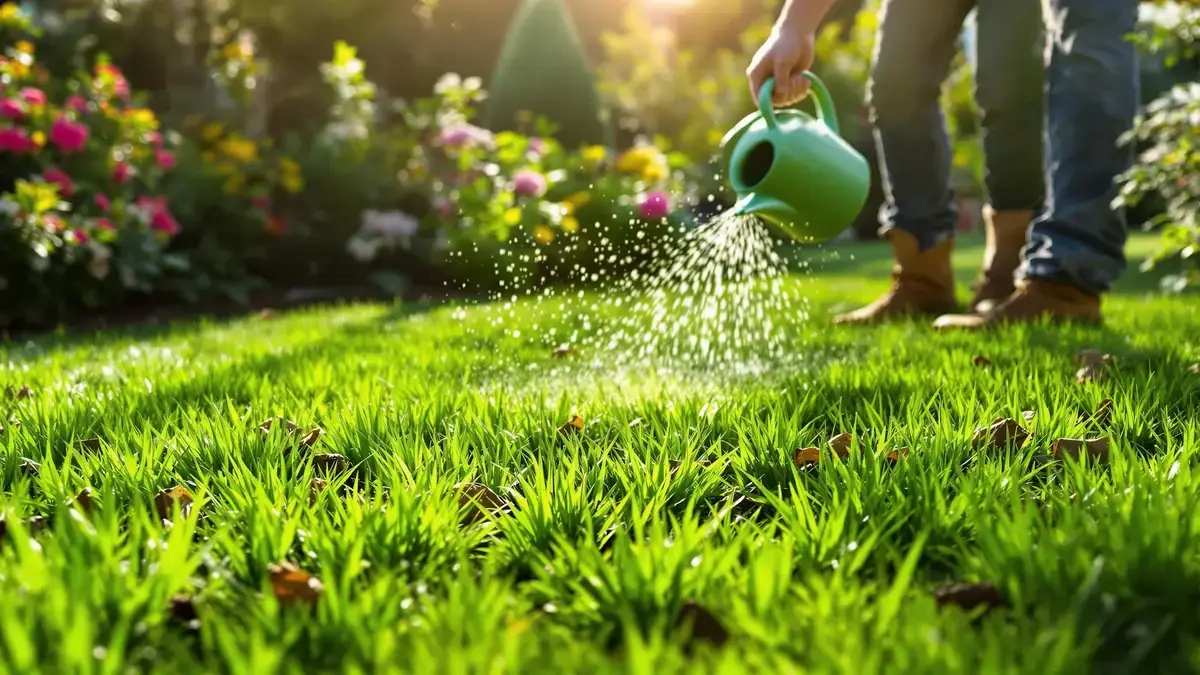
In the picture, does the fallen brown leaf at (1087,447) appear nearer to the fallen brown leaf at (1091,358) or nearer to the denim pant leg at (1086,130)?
the fallen brown leaf at (1091,358)

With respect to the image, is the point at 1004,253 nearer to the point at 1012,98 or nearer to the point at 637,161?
the point at 1012,98

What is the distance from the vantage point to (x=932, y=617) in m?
0.88

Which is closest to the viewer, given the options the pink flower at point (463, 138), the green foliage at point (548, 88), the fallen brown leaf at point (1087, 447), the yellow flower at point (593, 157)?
the fallen brown leaf at point (1087, 447)

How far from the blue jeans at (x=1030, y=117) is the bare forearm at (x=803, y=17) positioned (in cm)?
90

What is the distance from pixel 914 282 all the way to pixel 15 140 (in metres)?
3.97

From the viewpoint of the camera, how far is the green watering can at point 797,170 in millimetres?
2633

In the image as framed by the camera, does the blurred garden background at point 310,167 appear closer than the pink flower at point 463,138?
Yes

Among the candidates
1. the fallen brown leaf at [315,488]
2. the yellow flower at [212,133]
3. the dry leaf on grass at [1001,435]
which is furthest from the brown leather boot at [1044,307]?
the yellow flower at [212,133]

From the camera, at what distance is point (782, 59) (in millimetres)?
2621

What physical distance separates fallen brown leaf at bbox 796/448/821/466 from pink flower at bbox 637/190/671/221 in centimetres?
518

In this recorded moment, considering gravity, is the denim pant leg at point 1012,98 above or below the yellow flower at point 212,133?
below

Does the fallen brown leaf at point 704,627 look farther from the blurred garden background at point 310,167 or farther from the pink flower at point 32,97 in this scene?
the pink flower at point 32,97

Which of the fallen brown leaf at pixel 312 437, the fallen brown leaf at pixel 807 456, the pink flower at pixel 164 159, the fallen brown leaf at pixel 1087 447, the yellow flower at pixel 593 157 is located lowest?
the fallen brown leaf at pixel 1087 447

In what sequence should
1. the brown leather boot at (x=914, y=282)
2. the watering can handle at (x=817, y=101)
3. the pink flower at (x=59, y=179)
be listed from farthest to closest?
the pink flower at (x=59, y=179) < the brown leather boot at (x=914, y=282) < the watering can handle at (x=817, y=101)
